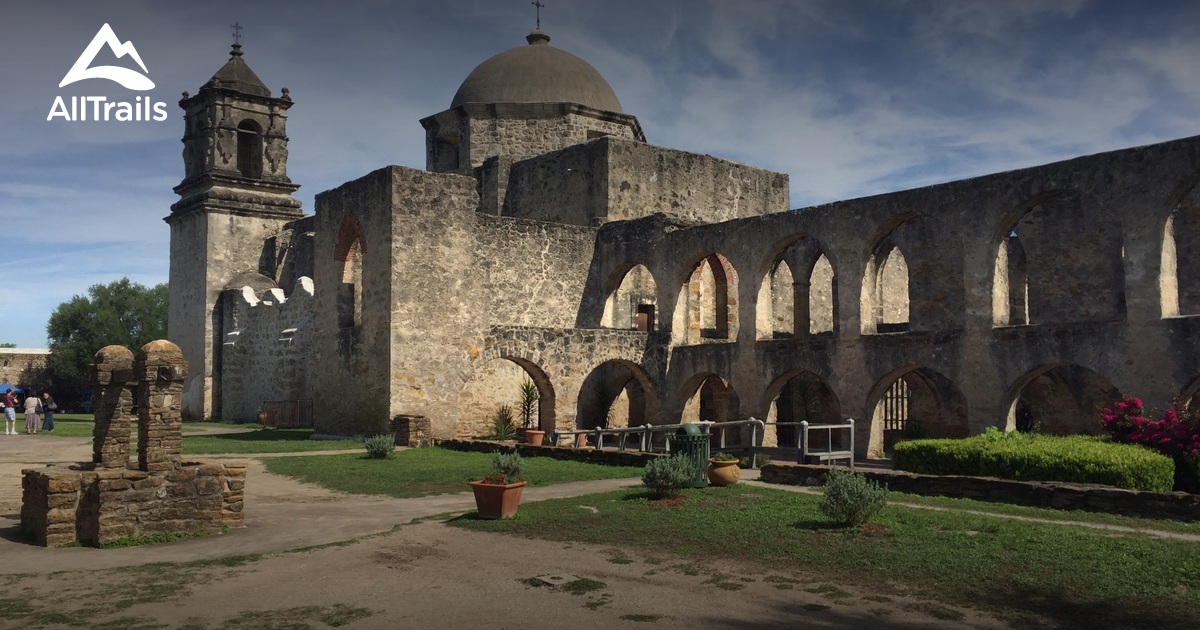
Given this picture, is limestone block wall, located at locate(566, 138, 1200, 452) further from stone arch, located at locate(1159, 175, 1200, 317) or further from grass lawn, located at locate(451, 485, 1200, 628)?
grass lawn, located at locate(451, 485, 1200, 628)

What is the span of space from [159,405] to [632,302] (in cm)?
1738

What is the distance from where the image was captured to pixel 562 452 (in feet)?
59.3

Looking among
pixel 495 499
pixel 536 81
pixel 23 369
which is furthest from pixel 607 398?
pixel 23 369

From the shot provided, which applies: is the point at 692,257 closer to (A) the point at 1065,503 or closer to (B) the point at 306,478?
(B) the point at 306,478

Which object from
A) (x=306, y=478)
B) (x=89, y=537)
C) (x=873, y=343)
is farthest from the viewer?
(x=873, y=343)

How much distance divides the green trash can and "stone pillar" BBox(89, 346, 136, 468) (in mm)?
6432

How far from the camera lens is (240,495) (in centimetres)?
1058

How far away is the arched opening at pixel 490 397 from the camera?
24.3 metres

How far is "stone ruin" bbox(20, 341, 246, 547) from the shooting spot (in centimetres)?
954

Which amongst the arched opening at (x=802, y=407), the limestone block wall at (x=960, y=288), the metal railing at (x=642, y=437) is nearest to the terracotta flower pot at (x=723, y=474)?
the metal railing at (x=642, y=437)

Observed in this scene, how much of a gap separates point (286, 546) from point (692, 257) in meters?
15.6

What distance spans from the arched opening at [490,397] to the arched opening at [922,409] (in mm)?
8548

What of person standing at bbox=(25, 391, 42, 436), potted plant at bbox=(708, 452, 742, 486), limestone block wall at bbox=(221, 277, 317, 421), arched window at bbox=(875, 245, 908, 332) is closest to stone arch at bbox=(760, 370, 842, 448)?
arched window at bbox=(875, 245, 908, 332)

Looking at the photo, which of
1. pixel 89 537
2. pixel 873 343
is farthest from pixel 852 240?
pixel 89 537
